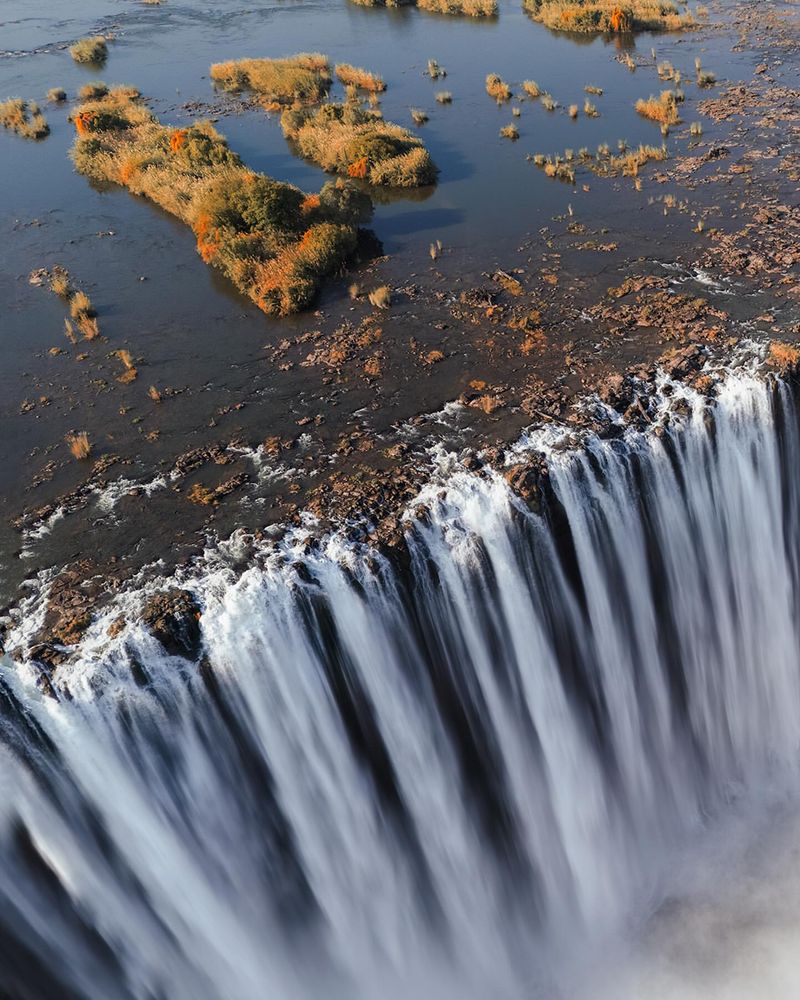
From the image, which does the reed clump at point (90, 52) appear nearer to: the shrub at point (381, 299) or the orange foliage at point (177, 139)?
the orange foliage at point (177, 139)

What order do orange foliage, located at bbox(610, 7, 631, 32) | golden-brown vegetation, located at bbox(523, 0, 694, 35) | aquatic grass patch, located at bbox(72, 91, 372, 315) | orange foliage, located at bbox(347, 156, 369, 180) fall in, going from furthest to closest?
golden-brown vegetation, located at bbox(523, 0, 694, 35), orange foliage, located at bbox(610, 7, 631, 32), orange foliage, located at bbox(347, 156, 369, 180), aquatic grass patch, located at bbox(72, 91, 372, 315)

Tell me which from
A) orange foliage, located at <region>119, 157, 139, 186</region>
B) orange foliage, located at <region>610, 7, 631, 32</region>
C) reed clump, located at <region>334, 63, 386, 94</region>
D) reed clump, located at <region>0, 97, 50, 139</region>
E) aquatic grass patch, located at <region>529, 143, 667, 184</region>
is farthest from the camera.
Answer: orange foliage, located at <region>610, 7, 631, 32</region>

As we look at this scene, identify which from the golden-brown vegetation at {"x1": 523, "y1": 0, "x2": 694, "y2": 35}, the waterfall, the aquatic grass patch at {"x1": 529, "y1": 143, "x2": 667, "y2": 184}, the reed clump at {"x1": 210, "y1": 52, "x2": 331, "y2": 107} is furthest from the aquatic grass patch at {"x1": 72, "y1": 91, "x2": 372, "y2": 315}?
the golden-brown vegetation at {"x1": 523, "y1": 0, "x2": 694, "y2": 35}

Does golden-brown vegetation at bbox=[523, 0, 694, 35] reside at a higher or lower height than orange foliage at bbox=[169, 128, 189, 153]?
higher

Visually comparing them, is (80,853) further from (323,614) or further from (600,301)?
(600,301)

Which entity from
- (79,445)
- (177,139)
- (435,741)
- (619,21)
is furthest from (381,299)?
(619,21)

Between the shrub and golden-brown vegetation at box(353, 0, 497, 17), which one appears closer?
the shrub

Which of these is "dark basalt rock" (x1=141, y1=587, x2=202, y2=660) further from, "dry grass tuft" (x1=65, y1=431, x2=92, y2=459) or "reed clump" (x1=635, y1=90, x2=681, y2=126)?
"reed clump" (x1=635, y1=90, x2=681, y2=126)
